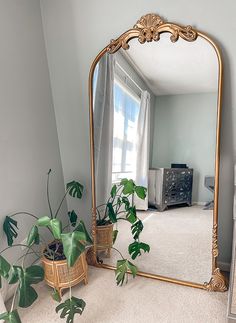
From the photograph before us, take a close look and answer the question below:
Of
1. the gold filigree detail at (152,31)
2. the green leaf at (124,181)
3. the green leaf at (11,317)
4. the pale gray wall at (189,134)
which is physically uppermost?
the gold filigree detail at (152,31)

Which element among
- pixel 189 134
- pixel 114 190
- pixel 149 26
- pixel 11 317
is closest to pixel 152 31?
pixel 149 26

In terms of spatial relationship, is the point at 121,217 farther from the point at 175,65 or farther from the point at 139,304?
the point at 175,65

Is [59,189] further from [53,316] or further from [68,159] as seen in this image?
[53,316]

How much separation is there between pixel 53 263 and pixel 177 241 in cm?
91

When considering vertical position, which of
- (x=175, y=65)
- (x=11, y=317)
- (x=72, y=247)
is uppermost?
(x=175, y=65)

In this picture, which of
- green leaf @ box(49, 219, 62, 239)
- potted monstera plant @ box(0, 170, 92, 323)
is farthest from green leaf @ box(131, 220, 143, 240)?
green leaf @ box(49, 219, 62, 239)

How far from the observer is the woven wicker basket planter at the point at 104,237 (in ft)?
6.24

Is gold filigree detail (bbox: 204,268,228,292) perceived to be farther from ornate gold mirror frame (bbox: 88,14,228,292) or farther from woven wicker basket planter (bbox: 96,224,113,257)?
woven wicker basket planter (bbox: 96,224,113,257)

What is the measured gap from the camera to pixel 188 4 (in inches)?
56.1

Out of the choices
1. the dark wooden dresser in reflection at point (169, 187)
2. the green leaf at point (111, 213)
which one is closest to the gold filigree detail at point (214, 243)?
the dark wooden dresser in reflection at point (169, 187)

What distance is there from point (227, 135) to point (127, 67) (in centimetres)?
84

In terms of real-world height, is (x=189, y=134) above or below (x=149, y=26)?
below

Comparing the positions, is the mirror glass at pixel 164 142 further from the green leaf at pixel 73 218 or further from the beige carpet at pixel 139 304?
the green leaf at pixel 73 218

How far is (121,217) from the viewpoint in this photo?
1.85 metres
